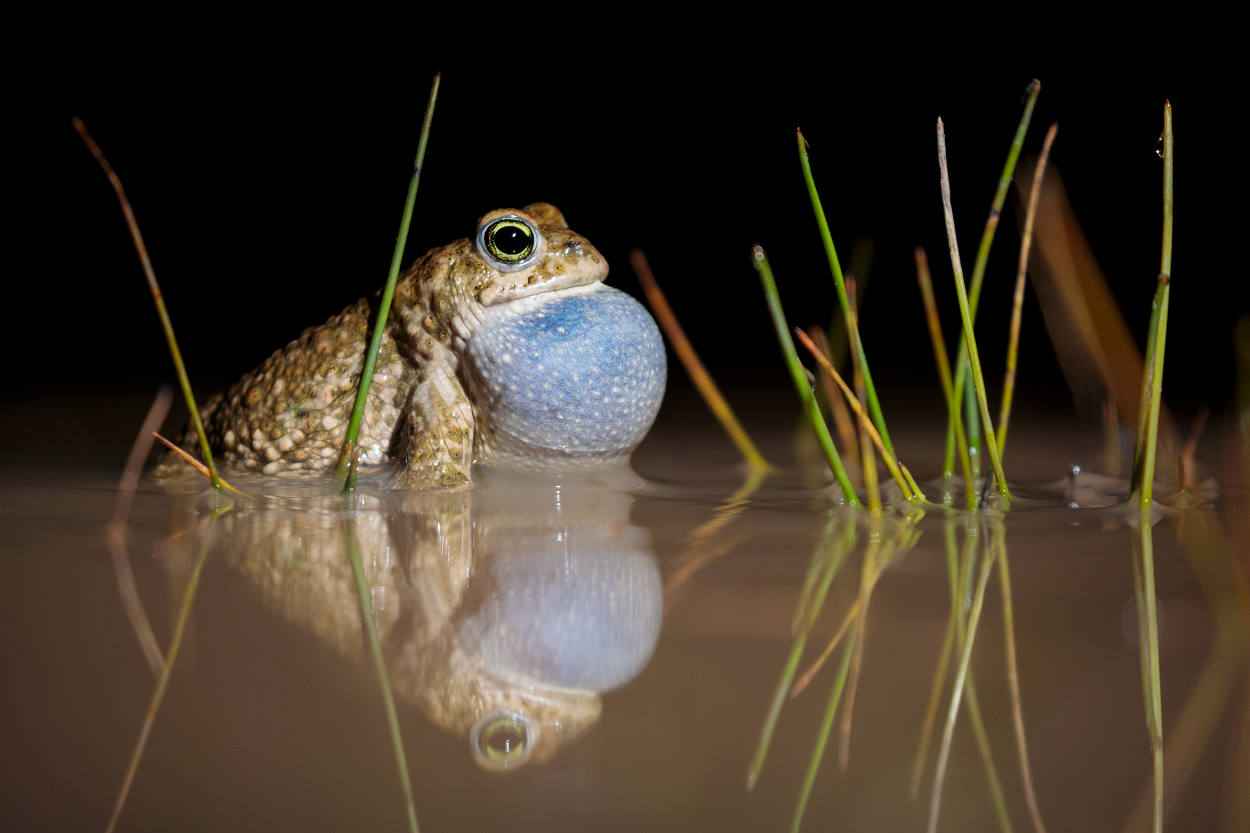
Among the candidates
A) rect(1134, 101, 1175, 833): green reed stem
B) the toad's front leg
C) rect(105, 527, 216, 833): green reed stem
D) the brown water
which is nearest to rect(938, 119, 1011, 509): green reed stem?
the brown water

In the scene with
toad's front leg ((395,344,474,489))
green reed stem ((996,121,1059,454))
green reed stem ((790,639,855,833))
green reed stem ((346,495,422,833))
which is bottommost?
green reed stem ((790,639,855,833))

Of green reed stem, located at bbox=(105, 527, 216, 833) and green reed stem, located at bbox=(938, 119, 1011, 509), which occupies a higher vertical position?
green reed stem, located at bbox=(938, 119, 1011, 509)

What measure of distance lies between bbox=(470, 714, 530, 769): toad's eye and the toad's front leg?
4.56ft

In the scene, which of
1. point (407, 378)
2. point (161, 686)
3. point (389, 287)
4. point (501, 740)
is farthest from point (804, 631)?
point (407, 378)

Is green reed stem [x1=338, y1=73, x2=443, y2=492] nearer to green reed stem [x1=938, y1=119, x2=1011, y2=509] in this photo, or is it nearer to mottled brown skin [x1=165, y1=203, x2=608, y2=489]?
mottled brown skin [x1=165, y1=203, x2=608, y2=489]

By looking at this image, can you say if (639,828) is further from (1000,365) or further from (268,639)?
(1000,365)

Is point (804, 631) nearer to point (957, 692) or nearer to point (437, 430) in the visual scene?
point (957, 692)

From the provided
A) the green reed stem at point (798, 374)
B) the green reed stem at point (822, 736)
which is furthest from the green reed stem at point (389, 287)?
the green reed stem at point (822, 736)

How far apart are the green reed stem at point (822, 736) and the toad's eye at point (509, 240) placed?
1500mm

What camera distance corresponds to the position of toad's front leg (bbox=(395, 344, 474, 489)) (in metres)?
2.56

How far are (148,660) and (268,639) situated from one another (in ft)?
0.56

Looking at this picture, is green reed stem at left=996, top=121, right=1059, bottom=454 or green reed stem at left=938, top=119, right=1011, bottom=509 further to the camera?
green reed stem at left=996, top=121, right=1059, bottom=454

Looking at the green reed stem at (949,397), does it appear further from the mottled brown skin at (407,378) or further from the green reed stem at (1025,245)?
the mottled brown skin at (407,378)

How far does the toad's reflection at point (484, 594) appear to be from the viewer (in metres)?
1.28
